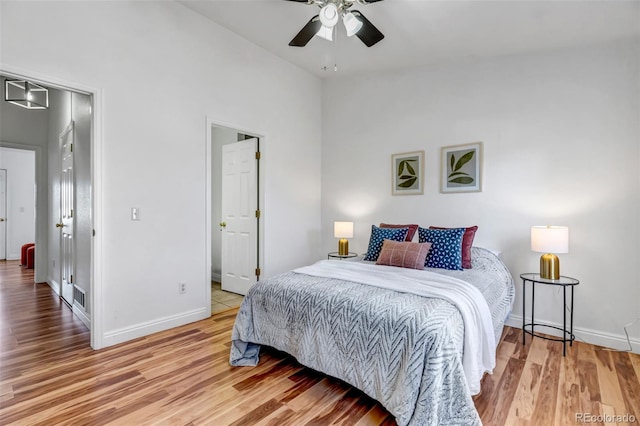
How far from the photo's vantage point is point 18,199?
6918 millimetres

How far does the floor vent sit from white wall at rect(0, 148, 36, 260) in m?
5.21

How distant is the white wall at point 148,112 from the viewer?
2.34 meters

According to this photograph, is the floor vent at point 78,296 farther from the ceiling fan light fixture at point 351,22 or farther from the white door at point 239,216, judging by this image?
the ceiling fan light fixture at point 351,22

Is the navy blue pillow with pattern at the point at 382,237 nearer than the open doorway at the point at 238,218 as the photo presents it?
Yes

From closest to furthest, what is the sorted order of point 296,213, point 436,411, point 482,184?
1. point 436,411
2. point 482,184
3. point 296,213

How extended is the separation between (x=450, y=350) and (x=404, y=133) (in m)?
2.88

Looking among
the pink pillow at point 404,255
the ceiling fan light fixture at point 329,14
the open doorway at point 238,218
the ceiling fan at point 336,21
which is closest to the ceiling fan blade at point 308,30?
the ceiling fan at point 336,21

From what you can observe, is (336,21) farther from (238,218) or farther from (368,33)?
(238,218)

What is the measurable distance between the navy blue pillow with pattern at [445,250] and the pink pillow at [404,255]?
0.30ft

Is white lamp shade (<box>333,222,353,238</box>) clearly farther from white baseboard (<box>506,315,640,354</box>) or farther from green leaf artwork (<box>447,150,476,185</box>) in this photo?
white baseboard (<box>506,315,640,354</box>)

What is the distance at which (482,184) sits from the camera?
3.31m

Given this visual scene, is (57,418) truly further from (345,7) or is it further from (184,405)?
(345,7)

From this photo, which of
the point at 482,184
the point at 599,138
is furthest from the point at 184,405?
the point at 599,138
